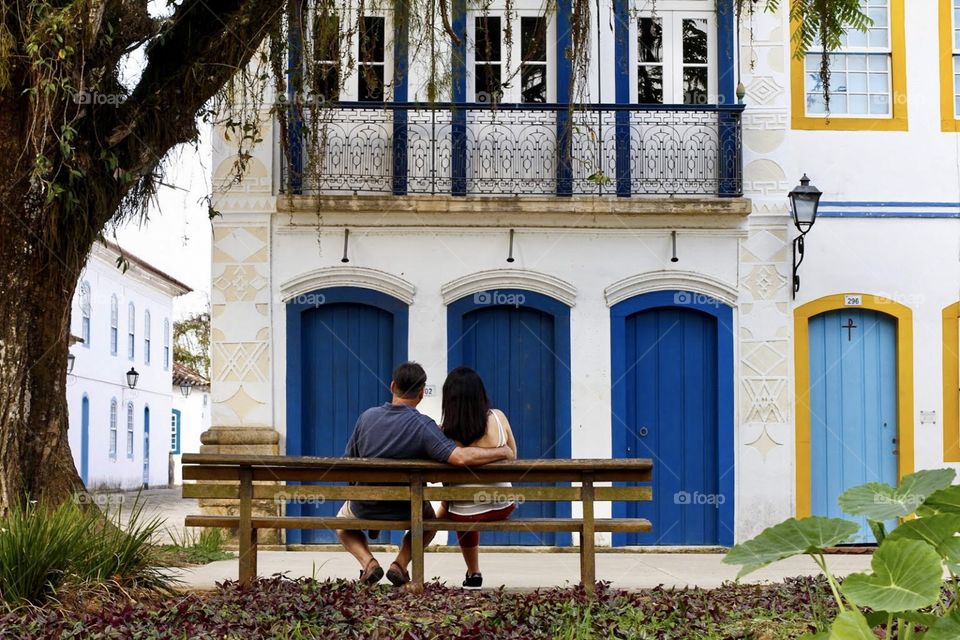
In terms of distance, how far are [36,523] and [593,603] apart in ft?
9.38

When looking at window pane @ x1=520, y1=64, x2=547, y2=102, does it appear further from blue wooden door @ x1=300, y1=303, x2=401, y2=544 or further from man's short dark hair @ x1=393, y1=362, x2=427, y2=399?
man's short dark hair @ x1=393, y1=362, x2=427, y2=399

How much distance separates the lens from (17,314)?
323 inches

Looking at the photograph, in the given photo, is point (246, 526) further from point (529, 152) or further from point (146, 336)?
point (146, 336)

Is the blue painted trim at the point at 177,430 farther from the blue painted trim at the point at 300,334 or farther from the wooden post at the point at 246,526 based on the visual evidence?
the wooden post at the point at 246,526

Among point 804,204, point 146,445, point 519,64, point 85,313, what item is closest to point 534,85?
point 519,64

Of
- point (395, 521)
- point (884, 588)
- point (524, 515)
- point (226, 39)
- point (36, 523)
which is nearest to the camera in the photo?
point (884, 588)

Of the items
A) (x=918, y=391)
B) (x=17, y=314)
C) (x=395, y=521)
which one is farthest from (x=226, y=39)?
(x=918, y=391)

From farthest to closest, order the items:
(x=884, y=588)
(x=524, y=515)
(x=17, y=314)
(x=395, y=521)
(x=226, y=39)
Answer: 1. (x=524, y=515)
2. (x=226, y=39)
3. (x=17, y=314)
4. (x=395, y=521)
5. (x=884, y=588)

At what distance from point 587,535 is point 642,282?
23.7 ft

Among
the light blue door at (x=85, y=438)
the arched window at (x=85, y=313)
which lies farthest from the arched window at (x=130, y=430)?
the arched window at (x=85, y=313)

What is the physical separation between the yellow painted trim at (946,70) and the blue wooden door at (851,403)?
2.30m

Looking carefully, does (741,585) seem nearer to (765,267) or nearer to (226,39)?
(226,39)

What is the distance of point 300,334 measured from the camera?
1423cm

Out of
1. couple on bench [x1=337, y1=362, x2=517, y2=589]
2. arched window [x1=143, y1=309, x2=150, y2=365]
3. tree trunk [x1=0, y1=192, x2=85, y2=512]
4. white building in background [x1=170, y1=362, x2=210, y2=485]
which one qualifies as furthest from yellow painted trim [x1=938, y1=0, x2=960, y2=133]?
white building in background [x1=170, y1=362, x2=210, y2=485]
